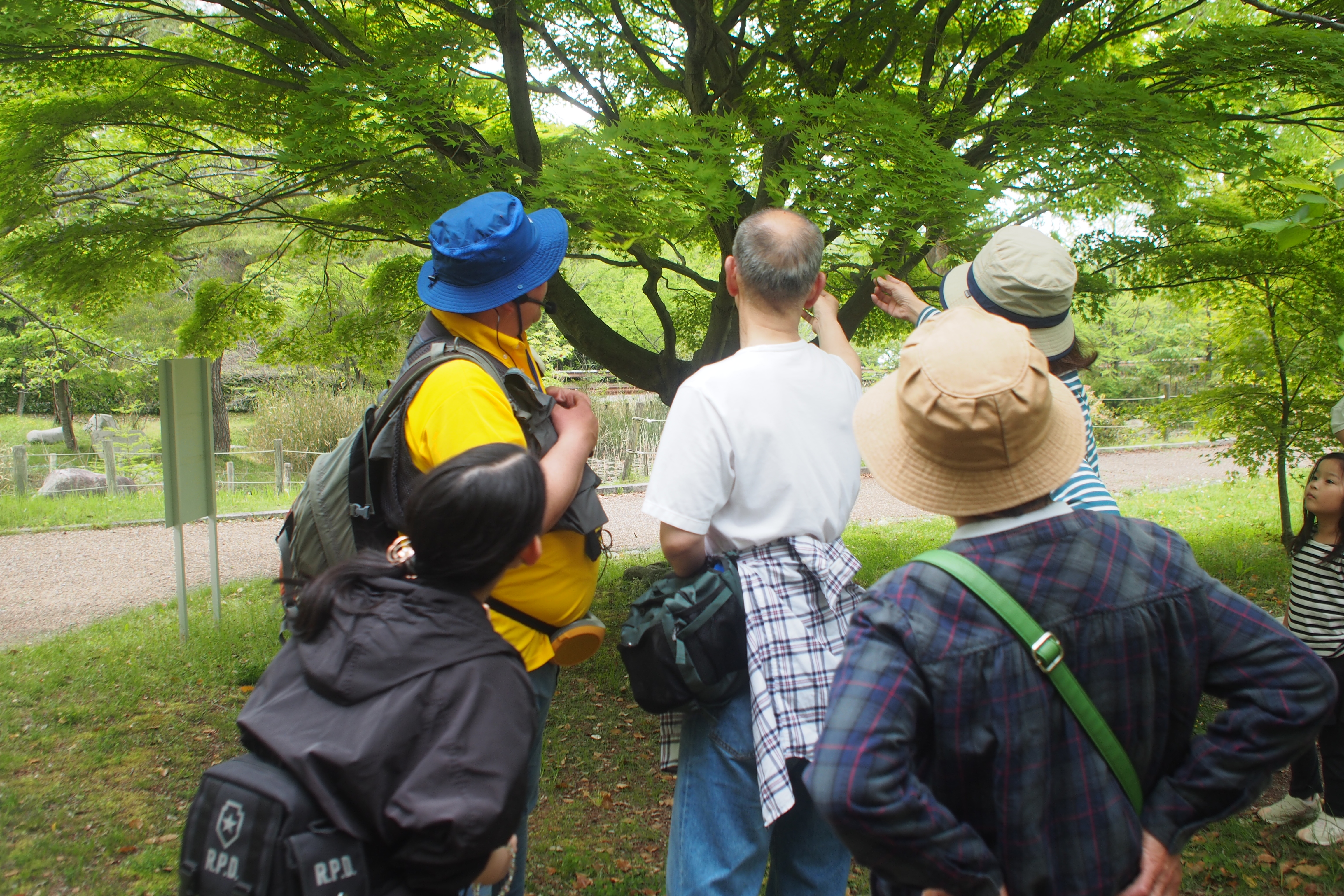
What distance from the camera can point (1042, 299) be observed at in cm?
184

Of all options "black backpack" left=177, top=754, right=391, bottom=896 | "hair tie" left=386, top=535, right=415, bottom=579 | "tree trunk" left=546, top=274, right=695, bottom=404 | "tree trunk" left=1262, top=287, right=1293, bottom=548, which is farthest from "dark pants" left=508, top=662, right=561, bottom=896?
"tree trunk" left=1262, top=287, right=1293, bottom=548

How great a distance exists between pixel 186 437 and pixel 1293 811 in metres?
6.37

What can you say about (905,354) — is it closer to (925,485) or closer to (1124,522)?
(925,485)

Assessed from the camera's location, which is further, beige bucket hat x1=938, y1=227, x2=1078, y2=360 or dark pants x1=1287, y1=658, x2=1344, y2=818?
dark pants x1=1287, y1=658, x2=1344, y2=818

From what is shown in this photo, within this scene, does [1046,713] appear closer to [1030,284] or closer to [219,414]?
[1030,284]

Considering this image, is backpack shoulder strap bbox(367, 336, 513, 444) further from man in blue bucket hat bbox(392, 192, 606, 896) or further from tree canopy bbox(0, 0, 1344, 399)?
tree canopy bbox(0, 0, 1344, 399)

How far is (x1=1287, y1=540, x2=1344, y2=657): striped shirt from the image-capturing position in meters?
3.17

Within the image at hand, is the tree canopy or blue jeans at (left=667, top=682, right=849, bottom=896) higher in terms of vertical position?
the tree canopy

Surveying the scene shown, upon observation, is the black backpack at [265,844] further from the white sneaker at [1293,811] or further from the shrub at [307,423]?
the shrub at [307,423]

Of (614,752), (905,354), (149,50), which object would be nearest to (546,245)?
(905,354)

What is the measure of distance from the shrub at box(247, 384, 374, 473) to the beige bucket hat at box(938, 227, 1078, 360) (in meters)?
16.5

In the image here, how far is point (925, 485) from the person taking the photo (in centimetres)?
129

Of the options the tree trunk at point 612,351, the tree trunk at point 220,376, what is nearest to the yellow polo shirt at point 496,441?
the tree trunk at point 612,351

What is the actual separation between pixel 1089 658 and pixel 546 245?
1.48 meters
